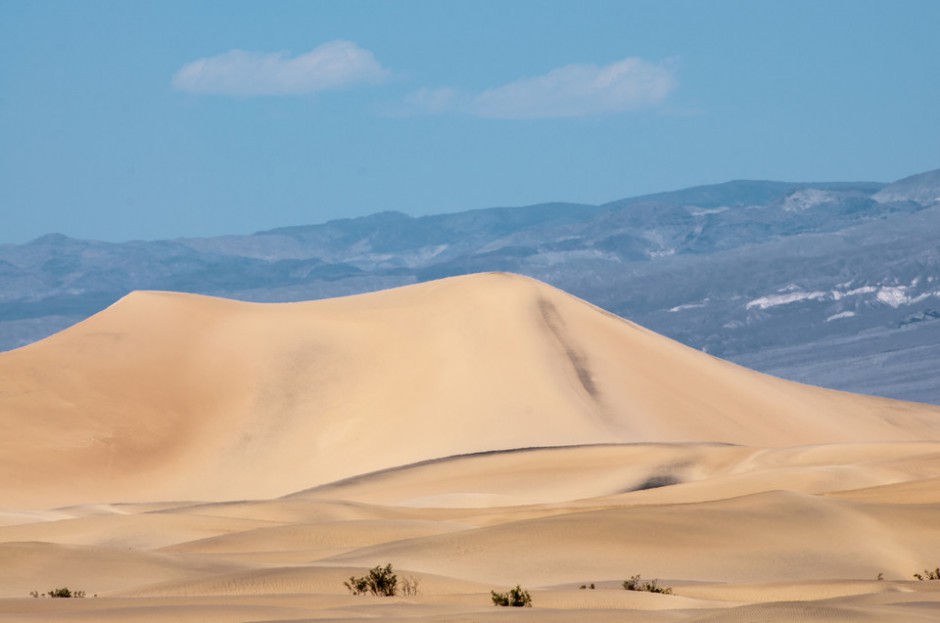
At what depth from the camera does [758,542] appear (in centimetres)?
2266

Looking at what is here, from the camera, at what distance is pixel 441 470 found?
154ft

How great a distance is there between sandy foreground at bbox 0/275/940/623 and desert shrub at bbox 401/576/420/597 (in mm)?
152

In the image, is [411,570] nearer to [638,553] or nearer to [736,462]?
[638,553]

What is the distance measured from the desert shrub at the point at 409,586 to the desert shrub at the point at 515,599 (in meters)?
1.80

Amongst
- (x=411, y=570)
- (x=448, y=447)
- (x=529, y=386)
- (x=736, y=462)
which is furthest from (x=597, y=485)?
(x=411, y=570)

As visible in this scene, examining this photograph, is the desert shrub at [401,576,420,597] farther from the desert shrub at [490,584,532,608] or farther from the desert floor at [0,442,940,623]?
the desert shrub at [490,584,532,608]

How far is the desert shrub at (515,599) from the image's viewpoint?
14688 mm

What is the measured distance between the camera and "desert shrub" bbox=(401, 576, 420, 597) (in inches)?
661

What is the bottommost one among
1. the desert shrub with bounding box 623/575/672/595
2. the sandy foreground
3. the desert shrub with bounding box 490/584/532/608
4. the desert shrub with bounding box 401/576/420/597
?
the desert shrub with bounding box 623/575/672/595

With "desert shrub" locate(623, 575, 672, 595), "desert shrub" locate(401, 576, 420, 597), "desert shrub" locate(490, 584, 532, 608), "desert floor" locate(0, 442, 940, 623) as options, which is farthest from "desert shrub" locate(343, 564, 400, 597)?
"desert shrub" locate(623, 575, 672, 595)

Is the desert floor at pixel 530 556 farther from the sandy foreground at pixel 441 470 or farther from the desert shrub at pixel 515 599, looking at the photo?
the desert shrub at pixel 515 599

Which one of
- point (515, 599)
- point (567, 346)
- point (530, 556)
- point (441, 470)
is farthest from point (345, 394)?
point (515, 599)

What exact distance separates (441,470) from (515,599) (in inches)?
1269

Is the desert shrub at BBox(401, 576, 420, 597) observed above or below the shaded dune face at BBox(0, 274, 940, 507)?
below
